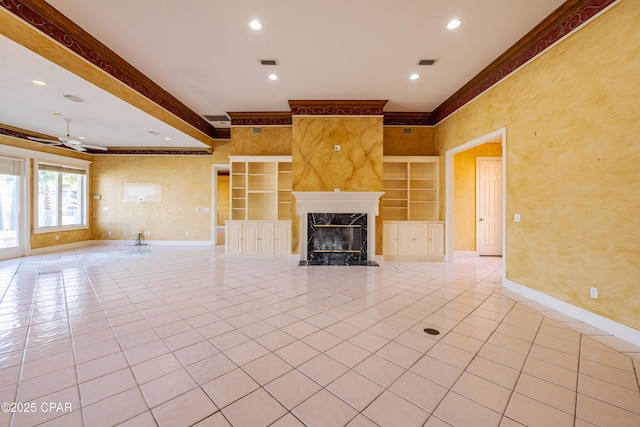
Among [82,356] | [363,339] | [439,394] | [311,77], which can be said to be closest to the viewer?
[439,394]

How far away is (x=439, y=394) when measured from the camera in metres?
1.71

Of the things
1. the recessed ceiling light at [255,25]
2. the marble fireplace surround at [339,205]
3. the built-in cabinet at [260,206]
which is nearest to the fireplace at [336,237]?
the marble fireplace surround at [339,205]

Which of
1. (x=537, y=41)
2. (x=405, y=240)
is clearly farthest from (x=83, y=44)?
(x=405, y=240)

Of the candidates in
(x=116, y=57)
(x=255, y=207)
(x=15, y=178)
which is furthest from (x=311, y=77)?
(x=15, y=178)

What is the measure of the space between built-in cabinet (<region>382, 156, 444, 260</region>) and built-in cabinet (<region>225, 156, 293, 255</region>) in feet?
8.43

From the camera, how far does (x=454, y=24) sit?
10.6ft

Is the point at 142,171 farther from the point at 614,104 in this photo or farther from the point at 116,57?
the point at 614,104

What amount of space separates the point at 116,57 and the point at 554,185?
21.2 ft

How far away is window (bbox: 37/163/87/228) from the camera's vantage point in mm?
6955

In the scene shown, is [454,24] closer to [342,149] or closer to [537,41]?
[537,41]

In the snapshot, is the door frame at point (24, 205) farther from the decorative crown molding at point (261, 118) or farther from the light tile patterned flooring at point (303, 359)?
the decorative crown molding at point (261, 118)

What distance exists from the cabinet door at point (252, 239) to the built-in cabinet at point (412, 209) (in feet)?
10.5

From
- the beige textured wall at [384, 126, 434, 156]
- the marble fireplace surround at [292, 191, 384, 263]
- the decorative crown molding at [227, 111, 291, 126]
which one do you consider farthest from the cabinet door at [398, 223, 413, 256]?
the decorative crown molding at [227, 111, 291, 126]

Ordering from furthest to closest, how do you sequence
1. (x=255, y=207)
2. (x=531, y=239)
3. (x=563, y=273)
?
(x=255, y=207) → (x=531, y=239) → (x=563, y=273)
